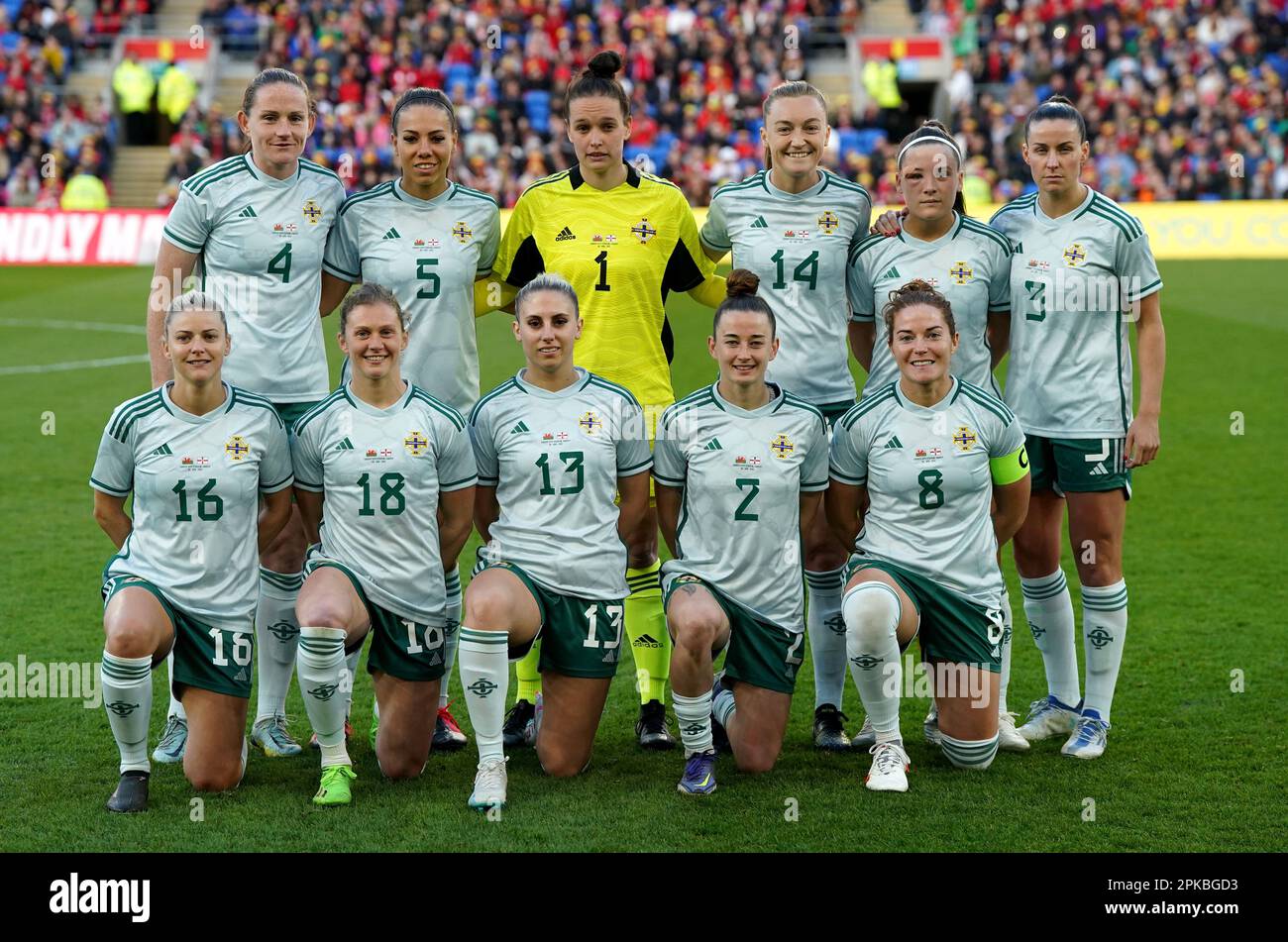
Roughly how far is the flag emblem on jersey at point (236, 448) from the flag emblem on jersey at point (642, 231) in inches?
62.3

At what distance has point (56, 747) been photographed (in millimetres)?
5164

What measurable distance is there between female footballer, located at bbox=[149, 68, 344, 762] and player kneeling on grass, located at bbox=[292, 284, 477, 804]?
14.5 inches

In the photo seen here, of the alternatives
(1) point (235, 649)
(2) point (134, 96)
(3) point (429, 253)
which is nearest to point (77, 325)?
(2) point (134, 96)

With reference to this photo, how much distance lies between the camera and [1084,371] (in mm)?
5207

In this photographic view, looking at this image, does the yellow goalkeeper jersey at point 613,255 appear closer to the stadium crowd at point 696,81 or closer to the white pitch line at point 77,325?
the white pitch line at point 77,325

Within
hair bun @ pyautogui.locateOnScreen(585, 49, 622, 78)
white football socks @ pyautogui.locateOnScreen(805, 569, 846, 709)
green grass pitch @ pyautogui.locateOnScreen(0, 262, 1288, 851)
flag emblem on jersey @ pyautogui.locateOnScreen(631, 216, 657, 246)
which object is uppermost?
hair bun @ pyautogui.locateOnScreen(585, 49, 622, 78)

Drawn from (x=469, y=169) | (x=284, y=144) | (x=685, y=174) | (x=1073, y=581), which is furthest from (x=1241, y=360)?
(x=469, y=169)

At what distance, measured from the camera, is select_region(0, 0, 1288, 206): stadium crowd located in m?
24.6

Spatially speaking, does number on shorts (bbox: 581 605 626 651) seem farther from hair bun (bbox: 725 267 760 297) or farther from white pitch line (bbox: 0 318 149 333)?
white pitch line (bbox: 0 318 149 333)

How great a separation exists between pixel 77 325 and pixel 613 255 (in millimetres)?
12769

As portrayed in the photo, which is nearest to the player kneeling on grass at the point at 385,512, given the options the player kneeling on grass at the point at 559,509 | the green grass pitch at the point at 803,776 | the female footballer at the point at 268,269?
the player kneeling on grass at the point at 559,509

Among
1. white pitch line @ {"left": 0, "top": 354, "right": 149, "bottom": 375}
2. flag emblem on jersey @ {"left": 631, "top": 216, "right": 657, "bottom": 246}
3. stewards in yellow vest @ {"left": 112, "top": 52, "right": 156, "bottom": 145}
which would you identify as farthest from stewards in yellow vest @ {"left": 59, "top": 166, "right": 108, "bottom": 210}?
flag emblem on jersey @ {"left": 631, "top": 216, "right": 657, "bottom": 246}

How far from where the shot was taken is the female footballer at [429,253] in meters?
5.25

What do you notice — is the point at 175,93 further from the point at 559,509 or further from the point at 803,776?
the point at 803,776
